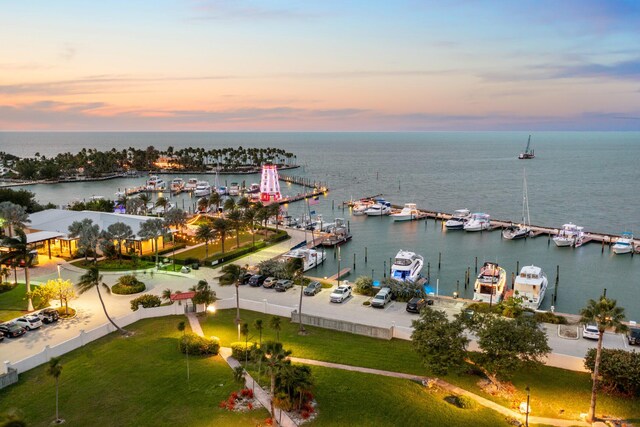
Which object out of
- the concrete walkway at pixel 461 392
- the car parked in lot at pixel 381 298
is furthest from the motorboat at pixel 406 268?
the concrete walkway at pixel 461 392

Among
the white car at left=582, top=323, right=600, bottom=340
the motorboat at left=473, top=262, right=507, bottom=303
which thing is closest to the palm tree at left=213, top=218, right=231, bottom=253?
the motorboat at left=473, top=262, right=507, bottom=303

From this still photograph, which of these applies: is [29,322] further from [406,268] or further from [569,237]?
[569,237]

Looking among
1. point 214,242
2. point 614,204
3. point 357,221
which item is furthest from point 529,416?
point 614,204

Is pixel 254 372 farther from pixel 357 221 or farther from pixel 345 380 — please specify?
pixel 357 221

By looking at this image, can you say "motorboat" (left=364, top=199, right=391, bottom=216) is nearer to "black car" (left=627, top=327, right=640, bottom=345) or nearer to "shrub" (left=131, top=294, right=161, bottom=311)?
"shrub" (left=131, top=294, right=161, bottom=311)

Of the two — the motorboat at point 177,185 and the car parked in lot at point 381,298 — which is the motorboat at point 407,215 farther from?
the motorboat at point 177,185

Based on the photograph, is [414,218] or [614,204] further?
[614,204]
